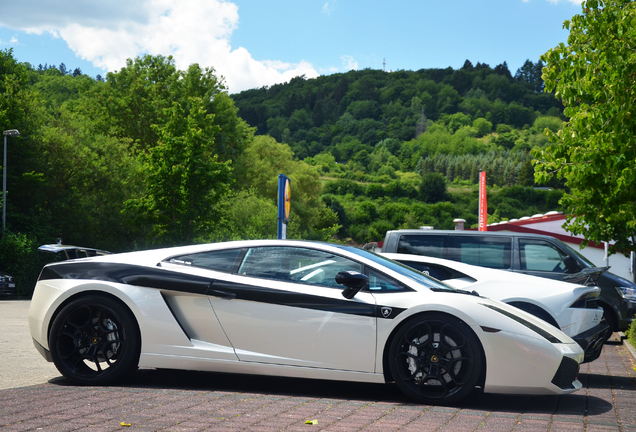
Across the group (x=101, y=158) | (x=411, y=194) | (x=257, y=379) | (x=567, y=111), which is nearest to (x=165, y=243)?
(x=101, y=158)

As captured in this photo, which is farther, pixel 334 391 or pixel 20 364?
pixel 20 364

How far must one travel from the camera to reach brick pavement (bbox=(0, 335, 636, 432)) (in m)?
4.26

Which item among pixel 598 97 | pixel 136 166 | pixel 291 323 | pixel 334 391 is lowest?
pixel 334 391

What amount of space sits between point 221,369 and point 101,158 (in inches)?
1524

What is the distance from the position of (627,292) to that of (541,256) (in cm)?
366

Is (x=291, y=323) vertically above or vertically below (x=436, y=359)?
above

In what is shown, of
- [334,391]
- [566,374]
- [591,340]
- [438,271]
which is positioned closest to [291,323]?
[334,391]

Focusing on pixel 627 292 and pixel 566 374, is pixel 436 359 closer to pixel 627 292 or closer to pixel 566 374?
pixel 566 374

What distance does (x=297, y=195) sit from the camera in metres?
71.1

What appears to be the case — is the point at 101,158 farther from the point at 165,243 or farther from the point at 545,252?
the point at 545,252

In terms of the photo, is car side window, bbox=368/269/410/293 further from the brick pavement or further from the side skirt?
the brick pavement

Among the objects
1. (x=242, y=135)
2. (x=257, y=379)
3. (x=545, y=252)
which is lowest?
(x=257, y=379)

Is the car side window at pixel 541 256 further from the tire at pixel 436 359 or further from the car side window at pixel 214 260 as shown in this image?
the car side window at pixel 214 260

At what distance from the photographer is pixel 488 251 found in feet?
33.8
